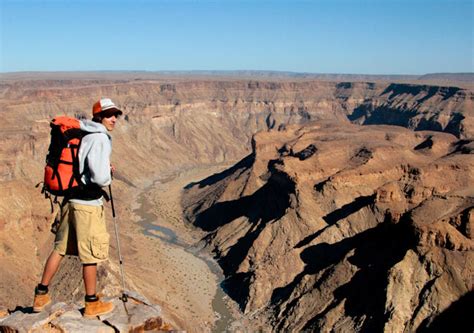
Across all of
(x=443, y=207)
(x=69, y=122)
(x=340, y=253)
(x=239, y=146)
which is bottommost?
(x=239, y=146)

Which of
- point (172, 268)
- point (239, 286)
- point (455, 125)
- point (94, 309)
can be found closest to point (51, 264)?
point (94, 309)

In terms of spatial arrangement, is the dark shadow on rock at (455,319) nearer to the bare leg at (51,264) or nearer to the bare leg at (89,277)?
the bare leg at (89,277)

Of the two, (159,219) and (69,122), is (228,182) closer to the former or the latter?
(159,219)

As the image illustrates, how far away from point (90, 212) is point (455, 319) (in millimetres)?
28698

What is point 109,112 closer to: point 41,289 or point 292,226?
point 41,289

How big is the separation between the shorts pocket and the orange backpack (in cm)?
104

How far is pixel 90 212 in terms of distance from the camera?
9.28 m

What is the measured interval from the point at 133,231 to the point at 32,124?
4137 cm

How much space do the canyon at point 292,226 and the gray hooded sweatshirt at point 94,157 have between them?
2401 cm

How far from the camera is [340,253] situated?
44.1 meters

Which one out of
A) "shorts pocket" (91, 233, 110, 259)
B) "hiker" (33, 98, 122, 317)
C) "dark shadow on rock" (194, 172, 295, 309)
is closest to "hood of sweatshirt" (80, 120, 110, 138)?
"hiker" (33, 98, 122, 317)

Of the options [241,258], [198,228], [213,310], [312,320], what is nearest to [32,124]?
[198,228]

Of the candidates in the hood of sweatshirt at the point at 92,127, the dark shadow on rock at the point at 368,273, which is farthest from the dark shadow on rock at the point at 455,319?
the hood of sweatshirt at the point at 92,127

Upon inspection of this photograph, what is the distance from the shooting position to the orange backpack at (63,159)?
895 cm
